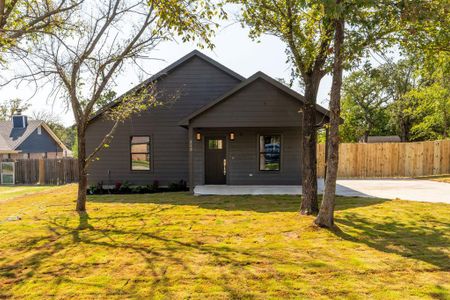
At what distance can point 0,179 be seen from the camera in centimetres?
1977

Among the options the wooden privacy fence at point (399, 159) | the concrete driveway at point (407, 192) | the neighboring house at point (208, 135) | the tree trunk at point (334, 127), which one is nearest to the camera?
the tree trunk at point (334, 127)

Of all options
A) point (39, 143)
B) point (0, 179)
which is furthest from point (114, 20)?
point (39, 143)

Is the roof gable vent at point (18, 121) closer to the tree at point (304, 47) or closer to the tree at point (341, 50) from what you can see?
the tree at point (304, 47)

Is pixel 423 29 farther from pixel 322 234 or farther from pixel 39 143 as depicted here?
pixel 39 143

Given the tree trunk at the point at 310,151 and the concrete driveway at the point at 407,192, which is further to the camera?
the concrete driveway at the point at 407,192

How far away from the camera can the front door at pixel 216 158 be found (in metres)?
13.5

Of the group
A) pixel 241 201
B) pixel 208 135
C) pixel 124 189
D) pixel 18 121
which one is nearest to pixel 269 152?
pixel 208 135

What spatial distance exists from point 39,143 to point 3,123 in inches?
152

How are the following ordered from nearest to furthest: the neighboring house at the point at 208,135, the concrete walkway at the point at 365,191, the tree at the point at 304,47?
the tree at the point at 304,47
the concrete walkway at the point at 365,191
the neighboring house at the point at 208,135

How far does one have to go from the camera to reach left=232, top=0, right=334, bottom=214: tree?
295 inches

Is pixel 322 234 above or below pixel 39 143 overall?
below

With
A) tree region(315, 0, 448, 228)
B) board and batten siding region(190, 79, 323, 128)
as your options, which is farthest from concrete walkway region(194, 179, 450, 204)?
tree region(315, 0, 448, 228)

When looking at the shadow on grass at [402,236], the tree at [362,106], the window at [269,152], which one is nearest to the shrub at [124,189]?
the window at [269,152]

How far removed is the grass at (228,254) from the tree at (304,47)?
1218mm
